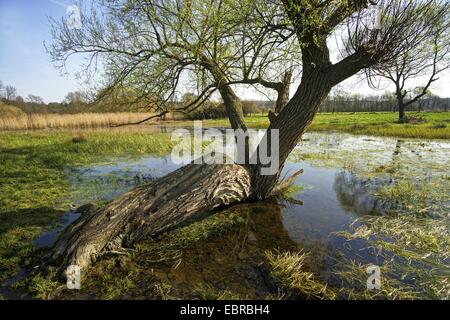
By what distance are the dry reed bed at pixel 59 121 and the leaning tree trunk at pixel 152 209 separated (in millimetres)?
19685

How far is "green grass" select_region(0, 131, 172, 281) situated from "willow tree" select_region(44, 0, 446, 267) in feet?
2.89

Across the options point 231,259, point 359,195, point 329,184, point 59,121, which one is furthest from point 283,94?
point 59,121

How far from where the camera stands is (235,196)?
495cm

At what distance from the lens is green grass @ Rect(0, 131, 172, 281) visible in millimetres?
3543

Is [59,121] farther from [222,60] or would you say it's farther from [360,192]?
[360,192]

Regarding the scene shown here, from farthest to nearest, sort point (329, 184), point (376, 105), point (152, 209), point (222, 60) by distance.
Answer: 1. point (376, 105)
2. point (329, 184)
3. point (222, 60)
4. point (152, 209)

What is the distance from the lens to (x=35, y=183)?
6492 millimetres

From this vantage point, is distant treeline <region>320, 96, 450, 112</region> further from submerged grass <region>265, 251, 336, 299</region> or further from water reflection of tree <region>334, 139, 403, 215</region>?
submerged grass <region>265, 251, 336, 299</region>

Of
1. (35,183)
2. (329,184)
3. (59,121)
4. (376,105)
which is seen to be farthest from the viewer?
(376,105)

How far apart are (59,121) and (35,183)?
61.9 feet

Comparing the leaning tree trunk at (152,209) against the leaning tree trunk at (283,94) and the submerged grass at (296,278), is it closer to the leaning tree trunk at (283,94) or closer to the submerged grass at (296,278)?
the submerged grass at (296,278)

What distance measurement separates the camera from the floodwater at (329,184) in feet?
12.5

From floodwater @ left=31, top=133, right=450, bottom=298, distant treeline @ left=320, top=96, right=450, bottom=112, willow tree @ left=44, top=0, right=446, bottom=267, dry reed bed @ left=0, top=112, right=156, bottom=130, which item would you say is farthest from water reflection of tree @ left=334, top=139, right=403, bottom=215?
distant treeline @ left=320, top=96, right=450, bottom=112

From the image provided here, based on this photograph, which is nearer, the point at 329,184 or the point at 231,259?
the point at 231,259
